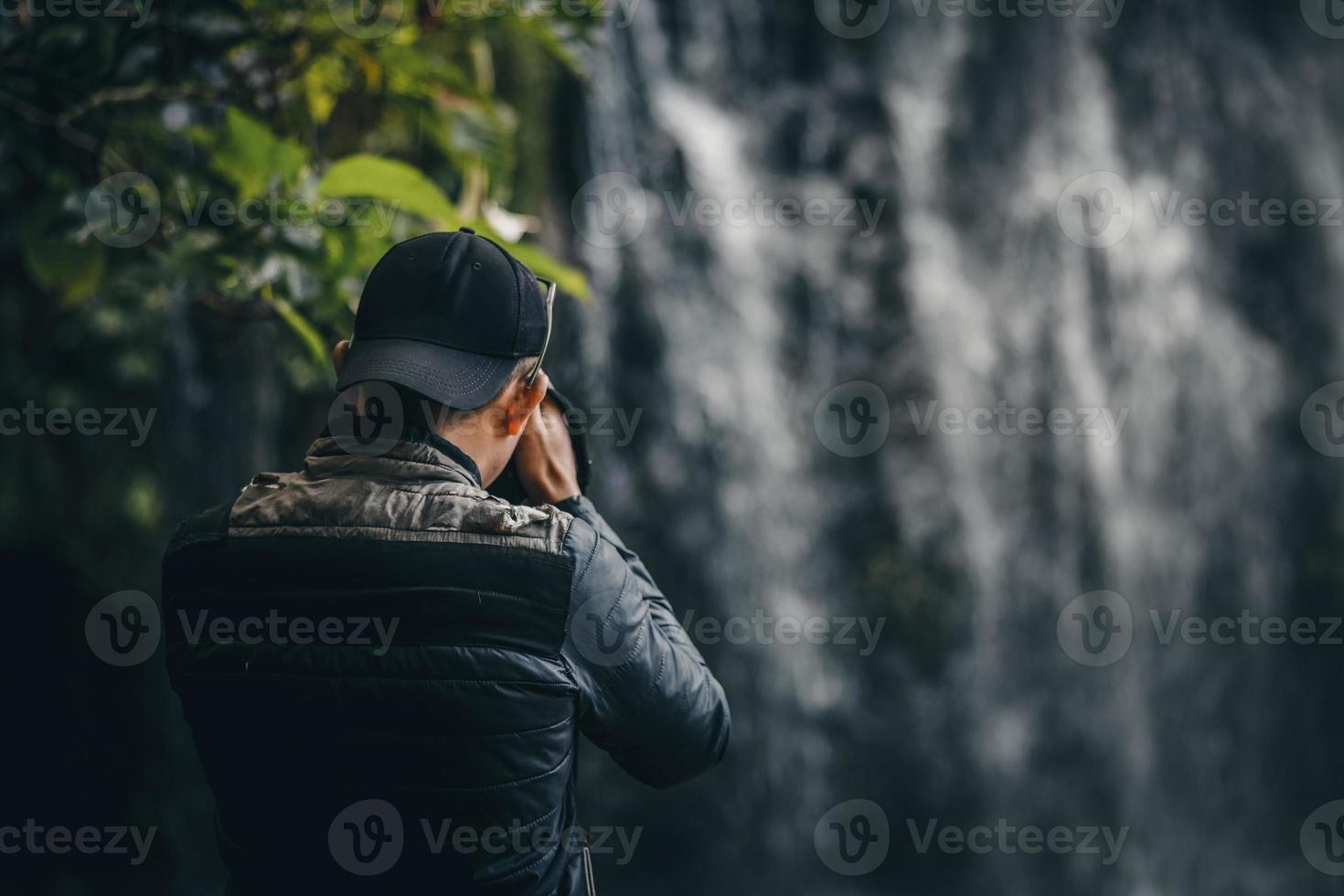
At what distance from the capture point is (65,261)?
2.24 meters

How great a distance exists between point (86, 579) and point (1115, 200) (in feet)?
22.6

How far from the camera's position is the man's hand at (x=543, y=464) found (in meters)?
1.56

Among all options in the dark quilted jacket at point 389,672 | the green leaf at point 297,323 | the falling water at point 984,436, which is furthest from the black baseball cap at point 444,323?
the falling water at point 984,436

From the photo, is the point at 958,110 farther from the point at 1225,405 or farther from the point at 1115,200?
the point at 1225,405

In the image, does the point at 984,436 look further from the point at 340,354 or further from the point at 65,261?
the point at 340,354

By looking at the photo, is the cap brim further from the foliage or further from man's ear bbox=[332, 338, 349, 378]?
the foliage

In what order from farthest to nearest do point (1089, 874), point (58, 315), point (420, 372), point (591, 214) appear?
point (1089, 874)
point (591, 214)
point (58, 315)
point (420, 372)

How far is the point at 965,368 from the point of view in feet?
21.7

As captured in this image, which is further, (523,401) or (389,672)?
(523,401)

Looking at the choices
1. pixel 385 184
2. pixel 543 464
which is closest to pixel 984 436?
pixel 385 184

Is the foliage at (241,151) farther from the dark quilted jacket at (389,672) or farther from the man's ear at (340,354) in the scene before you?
the dark quilted jacket at (389,672)

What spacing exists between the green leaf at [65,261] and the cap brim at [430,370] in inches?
50.2

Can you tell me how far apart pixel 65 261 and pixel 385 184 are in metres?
0.82

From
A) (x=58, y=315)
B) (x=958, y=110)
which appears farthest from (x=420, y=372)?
(x=958, y=110)
